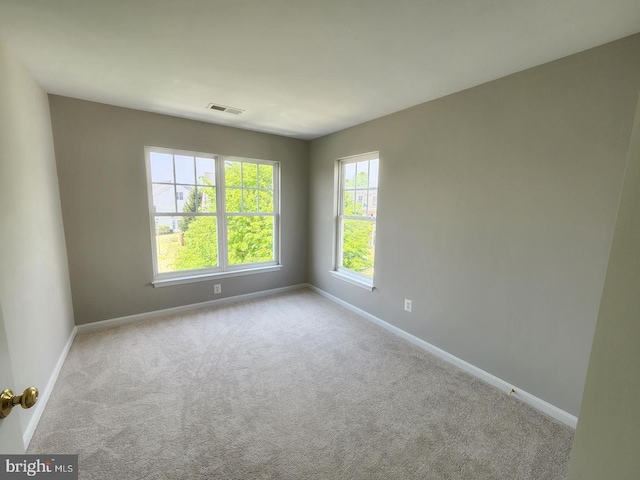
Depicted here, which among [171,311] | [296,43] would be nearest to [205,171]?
[171,311]

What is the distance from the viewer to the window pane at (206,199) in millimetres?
3455

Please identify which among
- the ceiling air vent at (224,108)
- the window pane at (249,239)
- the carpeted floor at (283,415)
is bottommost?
the carpeted floor at (283,415)

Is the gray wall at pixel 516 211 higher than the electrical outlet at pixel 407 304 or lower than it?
higher

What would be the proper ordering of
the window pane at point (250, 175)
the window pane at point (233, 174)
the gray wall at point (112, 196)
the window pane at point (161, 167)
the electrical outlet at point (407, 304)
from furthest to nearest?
the window pane at point (250, 175) → the window pane at point (233, 174) → the window pane at point (161, 167) → the electrical outlet at point (407, 304) → the gray wall at point (112, 196)

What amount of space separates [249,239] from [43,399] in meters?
2.52

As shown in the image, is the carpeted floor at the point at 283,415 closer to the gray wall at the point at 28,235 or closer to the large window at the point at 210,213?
the gray wall at the point at 28,235

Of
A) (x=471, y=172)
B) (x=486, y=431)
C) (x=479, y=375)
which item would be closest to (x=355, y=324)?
(x=479, y=375)

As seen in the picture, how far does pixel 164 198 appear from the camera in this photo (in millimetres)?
3229

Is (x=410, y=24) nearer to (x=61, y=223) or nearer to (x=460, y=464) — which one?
(x=460, y=464)

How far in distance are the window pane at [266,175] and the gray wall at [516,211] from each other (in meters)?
1.79

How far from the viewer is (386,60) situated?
5.90 ft

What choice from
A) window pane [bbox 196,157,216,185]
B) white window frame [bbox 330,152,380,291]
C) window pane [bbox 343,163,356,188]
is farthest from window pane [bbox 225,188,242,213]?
window pane [bbox 343,163,356,188]

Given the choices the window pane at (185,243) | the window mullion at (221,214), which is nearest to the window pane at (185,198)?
the window pane at (185,243)

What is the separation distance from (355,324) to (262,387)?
55.4 inches
